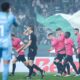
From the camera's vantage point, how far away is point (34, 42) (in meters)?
9.86

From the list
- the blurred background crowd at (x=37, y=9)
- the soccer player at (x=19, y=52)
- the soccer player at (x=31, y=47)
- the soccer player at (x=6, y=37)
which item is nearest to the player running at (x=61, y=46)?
the blurred background crowd at (x=37, y=9)

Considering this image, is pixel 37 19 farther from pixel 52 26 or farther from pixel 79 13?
pixel 79 13

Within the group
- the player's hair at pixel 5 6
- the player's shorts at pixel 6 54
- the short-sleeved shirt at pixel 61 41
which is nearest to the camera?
the player's shorts at pixel 6 54

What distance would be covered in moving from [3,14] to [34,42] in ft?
4.51

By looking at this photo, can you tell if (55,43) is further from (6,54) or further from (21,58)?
(6,54)

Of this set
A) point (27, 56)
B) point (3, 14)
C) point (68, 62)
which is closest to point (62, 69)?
point (68, 62)

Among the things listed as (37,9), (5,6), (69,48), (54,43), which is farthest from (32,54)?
(5,6)

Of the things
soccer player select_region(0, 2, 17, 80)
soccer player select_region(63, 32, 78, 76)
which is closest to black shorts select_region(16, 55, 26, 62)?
soccer player select_region(63, 32, 78, 76)

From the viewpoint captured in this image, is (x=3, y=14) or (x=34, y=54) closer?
(x=3, y=14)

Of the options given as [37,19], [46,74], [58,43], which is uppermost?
[37,19]

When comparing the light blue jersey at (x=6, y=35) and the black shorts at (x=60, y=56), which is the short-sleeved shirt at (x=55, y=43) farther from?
the light blue jersey at (x=6, y=35)

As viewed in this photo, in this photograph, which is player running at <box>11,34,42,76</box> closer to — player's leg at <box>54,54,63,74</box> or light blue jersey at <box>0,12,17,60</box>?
player's leg at <box>54,54,63,74</box>

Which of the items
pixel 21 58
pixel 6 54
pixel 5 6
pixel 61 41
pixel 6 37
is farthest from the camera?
pixel 21 58

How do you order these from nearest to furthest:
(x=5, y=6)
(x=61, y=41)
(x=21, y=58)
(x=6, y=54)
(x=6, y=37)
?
(x=6, y=54)
(x=6, y=37)
(x=5, y=6)
(x=61, y=41)
(x=21, y=58)
